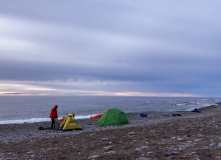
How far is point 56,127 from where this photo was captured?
20547mm

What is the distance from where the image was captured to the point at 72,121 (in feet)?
65.5

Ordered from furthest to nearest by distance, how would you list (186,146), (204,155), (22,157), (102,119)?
1. (102,119)
2. (22,157)
3. (186,146)
4. (204,155)

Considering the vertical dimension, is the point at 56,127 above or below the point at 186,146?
below

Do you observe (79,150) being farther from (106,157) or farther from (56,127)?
(56,127)

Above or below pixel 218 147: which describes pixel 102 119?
below

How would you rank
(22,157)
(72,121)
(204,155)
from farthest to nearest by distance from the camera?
(72,121) → (22,157) → (204,155)

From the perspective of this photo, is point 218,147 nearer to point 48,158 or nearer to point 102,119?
point 48,158

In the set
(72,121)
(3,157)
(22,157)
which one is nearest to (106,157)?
(22,157)

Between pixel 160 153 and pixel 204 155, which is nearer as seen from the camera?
pixel 204 155

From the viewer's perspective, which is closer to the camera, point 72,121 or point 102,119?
point 72,121

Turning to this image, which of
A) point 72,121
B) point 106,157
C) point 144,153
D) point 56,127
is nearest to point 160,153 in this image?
point 144,153

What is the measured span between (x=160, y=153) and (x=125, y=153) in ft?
4.50

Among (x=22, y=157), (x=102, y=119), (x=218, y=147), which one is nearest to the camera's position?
(x=218, y=147)

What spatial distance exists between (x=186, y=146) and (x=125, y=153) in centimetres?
248
